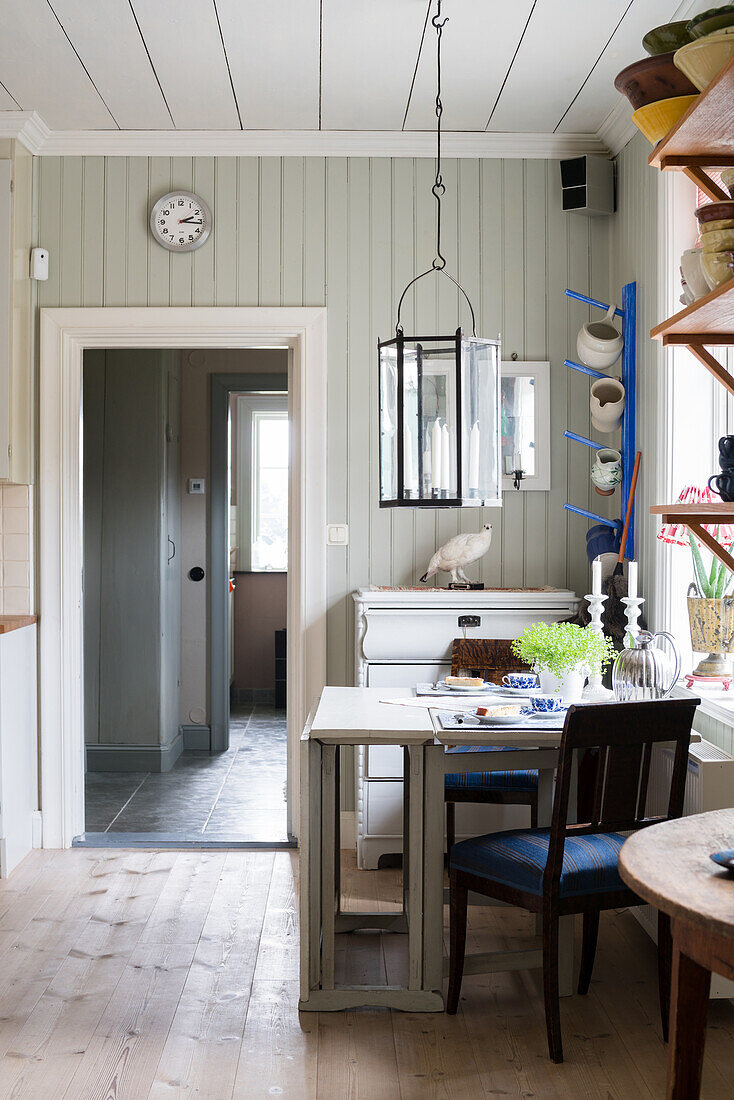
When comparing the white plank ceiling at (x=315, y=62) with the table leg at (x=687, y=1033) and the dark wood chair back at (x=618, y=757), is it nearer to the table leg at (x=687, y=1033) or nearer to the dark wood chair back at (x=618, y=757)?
Answer: the dark wood chair back at (x=618, y=757)

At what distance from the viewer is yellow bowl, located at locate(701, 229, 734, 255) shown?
1.89m

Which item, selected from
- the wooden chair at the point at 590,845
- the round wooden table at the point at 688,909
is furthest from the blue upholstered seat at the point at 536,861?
the round wooden table at the point at 688,909

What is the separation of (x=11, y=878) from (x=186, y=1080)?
5.27 ft

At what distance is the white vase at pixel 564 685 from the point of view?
2873 mm

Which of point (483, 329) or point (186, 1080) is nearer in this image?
point (186, 1080)

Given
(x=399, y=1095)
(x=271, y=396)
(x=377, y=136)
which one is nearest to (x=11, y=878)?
(x=399, y=1095)

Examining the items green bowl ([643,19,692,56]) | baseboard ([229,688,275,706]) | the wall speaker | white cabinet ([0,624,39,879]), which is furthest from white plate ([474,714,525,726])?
baseboard ([229,688,275,706])

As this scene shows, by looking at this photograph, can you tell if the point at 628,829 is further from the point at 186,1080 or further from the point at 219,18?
the point at 219,18

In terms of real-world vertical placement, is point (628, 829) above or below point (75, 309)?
below

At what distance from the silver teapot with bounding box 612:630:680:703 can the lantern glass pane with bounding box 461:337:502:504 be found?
658mm

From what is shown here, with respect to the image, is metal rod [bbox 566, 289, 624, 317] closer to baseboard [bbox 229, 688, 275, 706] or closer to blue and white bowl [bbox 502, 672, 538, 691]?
blue and white bowl [bbox 502, 672, 538, 691]

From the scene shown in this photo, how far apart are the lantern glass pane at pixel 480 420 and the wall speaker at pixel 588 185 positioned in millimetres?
1598

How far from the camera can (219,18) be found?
299 cm

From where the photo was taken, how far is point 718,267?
190 centimetres
